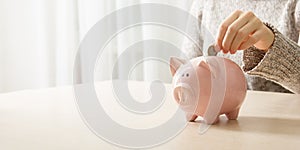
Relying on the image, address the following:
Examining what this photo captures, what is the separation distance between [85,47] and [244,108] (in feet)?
3.54

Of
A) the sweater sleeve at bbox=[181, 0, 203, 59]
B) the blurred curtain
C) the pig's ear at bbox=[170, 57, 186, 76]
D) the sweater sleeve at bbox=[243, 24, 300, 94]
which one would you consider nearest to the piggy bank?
the pig's ear at bbox=[170, 57, 186, 76]

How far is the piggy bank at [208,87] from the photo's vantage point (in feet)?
2.06

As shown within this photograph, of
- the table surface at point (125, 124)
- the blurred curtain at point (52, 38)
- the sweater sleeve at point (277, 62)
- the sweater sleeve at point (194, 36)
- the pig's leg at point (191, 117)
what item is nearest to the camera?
the table surface at point (125, 124)

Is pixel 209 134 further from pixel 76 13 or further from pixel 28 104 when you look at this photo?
pixel 76 13

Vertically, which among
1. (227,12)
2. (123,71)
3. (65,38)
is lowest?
(123,71)

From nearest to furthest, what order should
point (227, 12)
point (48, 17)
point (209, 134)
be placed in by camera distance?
point (209, 134) → point (227, 12) → point (48, 17)

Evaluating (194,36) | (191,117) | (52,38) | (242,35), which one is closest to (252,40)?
(242,35)

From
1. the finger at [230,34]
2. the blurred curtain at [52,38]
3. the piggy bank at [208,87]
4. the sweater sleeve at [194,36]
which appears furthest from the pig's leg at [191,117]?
the blurred curtain at [52,38]

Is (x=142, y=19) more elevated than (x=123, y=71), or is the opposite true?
(x=142, y=19)

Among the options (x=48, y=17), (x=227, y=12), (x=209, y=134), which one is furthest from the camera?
(x=48, y=17)

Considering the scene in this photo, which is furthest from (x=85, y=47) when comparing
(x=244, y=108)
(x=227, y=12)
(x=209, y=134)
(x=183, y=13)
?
(x=209, y=134)

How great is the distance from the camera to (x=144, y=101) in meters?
0.83

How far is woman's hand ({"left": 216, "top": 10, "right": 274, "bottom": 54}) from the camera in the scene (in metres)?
0.67

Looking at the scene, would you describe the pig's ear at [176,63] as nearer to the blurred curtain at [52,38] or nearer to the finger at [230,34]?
the finger at [230,34]
